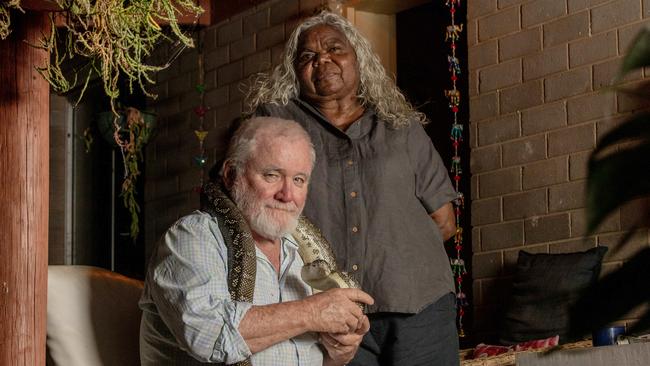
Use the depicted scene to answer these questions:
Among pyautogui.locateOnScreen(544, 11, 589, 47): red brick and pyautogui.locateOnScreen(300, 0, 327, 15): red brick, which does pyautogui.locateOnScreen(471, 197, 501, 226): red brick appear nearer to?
pyautogui.locateOnScreen(544, 11, 589, 47): red brick

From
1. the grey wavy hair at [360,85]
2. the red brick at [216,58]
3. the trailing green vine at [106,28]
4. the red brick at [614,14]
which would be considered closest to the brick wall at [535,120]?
the red brick at [614,14]

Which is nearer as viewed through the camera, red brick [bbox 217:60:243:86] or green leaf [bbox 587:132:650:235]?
green leaf [bbox 587:132:650:235]

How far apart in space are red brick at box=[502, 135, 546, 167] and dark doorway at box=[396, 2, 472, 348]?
1.45ft

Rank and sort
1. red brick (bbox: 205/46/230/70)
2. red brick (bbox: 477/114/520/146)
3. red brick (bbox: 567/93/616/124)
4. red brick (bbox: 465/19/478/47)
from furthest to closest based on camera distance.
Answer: red brick (bbox: 205/46/230/70) → red brick (bbox: 465/19/478/47) → red brick (bbox: 477/114/520/146) → red brick (bbox: 567/93/616/124)

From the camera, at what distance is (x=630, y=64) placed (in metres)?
0.47

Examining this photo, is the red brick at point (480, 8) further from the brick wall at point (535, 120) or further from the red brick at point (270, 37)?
the red brick at point (270, 37)

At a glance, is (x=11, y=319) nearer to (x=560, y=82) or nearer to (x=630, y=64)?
(x=630, y=64)

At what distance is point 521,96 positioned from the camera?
13.4 ft

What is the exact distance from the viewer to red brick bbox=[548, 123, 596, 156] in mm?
3818

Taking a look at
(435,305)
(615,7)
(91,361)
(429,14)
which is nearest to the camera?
(91,361)

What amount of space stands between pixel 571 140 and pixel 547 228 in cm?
34

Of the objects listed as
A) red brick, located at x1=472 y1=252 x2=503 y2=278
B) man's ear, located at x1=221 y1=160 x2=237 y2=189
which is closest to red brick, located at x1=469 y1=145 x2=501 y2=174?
red brick, located at x1=472 y1=252 x2=503 y2=278

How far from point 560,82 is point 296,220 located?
1813 mm

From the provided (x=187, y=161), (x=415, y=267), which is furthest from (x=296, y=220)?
(x=187, y=161)
